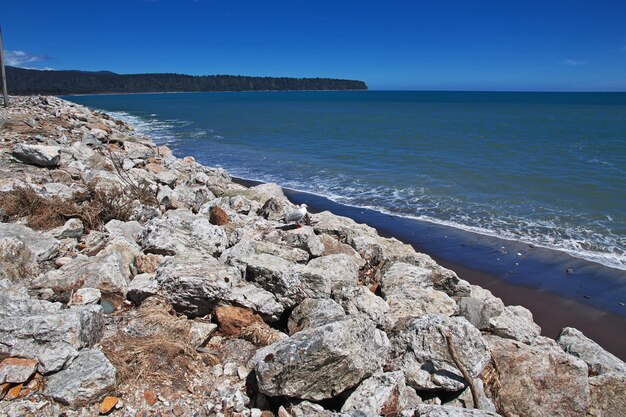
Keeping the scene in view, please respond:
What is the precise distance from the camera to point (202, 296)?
4121mm

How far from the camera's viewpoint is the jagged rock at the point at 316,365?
308 cm

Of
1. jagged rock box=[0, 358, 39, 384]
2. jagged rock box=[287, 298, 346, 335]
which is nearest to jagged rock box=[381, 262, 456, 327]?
jagged rock box=[287, 298, 346, 335]

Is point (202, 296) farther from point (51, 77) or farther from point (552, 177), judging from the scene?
point (51, 77)

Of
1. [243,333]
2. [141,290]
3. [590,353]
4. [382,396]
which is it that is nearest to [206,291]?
[243,333]

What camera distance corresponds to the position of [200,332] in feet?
12.7

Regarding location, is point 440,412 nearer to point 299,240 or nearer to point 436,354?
point 436,354

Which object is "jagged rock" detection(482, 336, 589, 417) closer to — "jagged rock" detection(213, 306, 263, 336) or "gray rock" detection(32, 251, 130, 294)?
"jagged rock" detection(213, 306, 263, 336)

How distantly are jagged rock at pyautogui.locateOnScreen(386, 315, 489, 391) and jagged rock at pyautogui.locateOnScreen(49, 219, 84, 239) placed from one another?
13.7 ft

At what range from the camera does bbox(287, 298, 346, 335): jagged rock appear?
3.99 m

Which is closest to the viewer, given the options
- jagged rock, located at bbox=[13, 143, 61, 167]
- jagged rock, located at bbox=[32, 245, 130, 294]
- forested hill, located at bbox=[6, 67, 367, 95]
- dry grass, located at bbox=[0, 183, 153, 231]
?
jagged rock, located at bbox=[32, 245, 130, 294]

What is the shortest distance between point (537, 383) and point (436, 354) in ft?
3.10

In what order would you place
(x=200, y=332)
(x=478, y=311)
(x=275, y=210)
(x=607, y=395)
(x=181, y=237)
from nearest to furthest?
(x=607, y=395) → (x=200, y=332) → (x=478, y=311) → (x=181, y=237) → (x=275, y=210)

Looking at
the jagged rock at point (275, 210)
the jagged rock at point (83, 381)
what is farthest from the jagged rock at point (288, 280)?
the jagged rock at point (275, 210)

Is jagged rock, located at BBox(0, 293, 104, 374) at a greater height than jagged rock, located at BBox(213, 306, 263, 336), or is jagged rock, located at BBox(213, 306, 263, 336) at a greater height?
jagged rock, located at BBox(0, 293, 104, 374)
